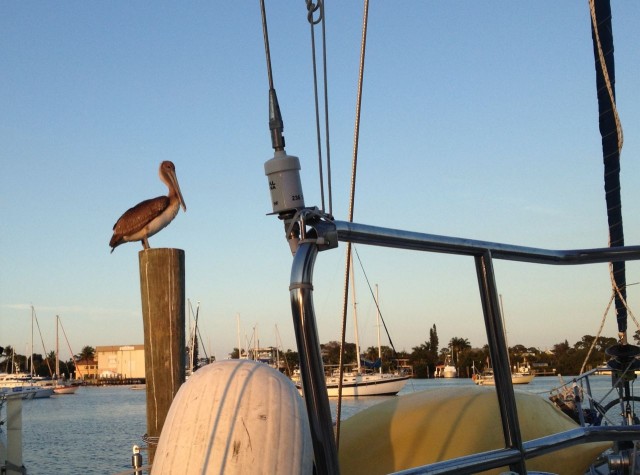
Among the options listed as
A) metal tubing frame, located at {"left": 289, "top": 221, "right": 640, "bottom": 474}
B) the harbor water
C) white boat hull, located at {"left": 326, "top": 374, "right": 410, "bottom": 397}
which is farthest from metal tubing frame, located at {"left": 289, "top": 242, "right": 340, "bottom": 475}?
white boat hull, located at {"left": 326, "top": 374, "right": 410, "bottom": 397}

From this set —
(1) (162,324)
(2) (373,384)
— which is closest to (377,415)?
(1) (162,324)

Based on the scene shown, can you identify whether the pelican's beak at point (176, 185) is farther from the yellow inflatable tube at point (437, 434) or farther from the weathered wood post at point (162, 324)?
the yellow inflatable tube at point (437, 434)

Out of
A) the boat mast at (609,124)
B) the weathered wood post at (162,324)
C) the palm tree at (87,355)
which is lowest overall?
the weathered wood post at (162,324)

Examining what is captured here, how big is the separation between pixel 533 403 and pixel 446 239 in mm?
1753

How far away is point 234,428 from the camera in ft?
6.17

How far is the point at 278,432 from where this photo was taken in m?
1.91

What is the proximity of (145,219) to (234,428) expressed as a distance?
560 centimetres

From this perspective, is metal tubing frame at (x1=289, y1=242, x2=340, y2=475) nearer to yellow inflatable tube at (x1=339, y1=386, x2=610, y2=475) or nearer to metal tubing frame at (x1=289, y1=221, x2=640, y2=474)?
metal tubing frame at (x1=289, y1=221, x2=640, y2=474)

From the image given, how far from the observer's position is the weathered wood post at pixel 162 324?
5.21 meters

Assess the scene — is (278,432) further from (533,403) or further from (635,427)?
(533,403)

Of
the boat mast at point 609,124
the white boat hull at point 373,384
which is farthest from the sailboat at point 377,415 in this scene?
the white boat hull at point 373,384

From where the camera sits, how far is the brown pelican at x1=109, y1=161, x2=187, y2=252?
721 cm

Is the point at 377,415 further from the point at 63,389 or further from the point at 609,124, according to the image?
the point at 63,389

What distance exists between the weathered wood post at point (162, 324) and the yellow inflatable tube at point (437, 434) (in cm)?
215
